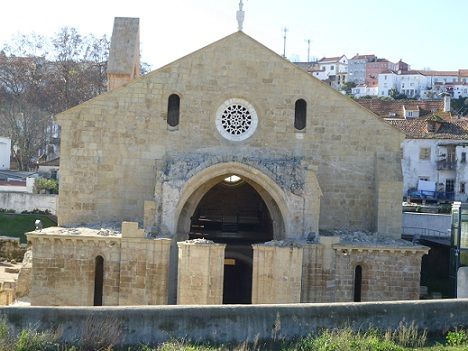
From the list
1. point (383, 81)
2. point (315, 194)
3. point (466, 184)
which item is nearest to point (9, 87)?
point (466, 184)

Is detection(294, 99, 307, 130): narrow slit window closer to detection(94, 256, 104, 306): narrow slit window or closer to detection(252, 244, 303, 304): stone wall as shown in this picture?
detection(252, 244, 303, 304): stone wall

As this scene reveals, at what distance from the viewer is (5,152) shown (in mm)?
57406

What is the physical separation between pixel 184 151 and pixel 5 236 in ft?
55.7

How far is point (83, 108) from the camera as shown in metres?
25.7

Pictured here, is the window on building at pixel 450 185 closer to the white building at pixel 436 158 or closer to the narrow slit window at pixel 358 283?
the white building at pixel 436 158

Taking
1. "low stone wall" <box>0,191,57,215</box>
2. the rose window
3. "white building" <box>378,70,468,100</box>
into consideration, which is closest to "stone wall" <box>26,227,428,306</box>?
the rose window

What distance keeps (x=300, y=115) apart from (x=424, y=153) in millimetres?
24386

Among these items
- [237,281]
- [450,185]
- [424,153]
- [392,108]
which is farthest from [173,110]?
[392,108]

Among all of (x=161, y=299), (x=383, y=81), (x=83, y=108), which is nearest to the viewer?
(x=161, y=299)

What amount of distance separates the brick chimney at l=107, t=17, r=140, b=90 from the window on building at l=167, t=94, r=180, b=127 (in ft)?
17.7

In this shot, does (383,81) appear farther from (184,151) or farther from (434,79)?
(184,151)

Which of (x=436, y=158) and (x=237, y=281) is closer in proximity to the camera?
(x=237, y=281)

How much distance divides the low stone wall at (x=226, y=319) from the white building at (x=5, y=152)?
4646 centimetres

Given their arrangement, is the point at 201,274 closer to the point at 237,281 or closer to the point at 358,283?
the point at 358,283
